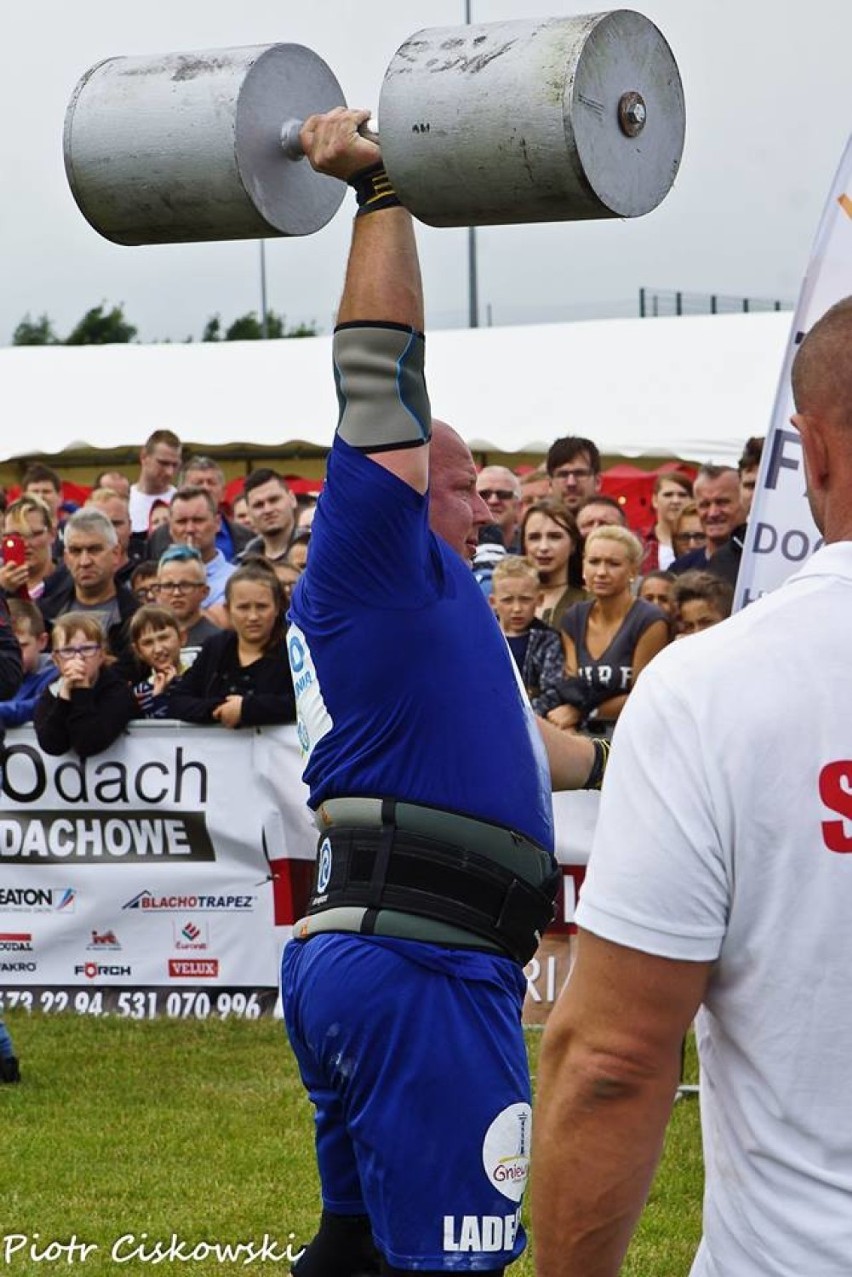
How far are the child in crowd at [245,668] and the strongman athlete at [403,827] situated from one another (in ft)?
15.4

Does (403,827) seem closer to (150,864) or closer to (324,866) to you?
(324,866)

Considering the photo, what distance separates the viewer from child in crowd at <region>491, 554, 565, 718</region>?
7.91 meters

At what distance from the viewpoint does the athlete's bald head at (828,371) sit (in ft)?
6.72

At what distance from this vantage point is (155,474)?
41.4 feet

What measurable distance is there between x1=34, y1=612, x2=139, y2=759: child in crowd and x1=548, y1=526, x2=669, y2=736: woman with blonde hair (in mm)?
2070

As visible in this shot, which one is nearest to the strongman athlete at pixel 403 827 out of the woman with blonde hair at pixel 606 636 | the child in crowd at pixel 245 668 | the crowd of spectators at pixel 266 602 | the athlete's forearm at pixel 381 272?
the athlete's forearm at pixel 381 272

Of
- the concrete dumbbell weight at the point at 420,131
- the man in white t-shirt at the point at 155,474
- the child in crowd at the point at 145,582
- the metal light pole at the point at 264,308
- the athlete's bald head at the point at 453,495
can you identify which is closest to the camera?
the concrete dumbbell weight at the point at 420,131

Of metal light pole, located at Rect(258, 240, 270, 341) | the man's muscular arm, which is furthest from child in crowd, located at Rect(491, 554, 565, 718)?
metal light pole, located at Rect(258, 240, 270, 341)

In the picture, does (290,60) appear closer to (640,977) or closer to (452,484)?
(452,484)

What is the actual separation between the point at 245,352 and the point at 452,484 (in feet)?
71.7

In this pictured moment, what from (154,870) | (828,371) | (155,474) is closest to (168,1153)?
(154,870)

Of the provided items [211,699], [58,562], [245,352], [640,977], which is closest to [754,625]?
[640,977]

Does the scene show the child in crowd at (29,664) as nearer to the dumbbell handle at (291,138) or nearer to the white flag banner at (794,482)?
the white flag banner at (794,482)

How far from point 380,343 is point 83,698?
552cm
